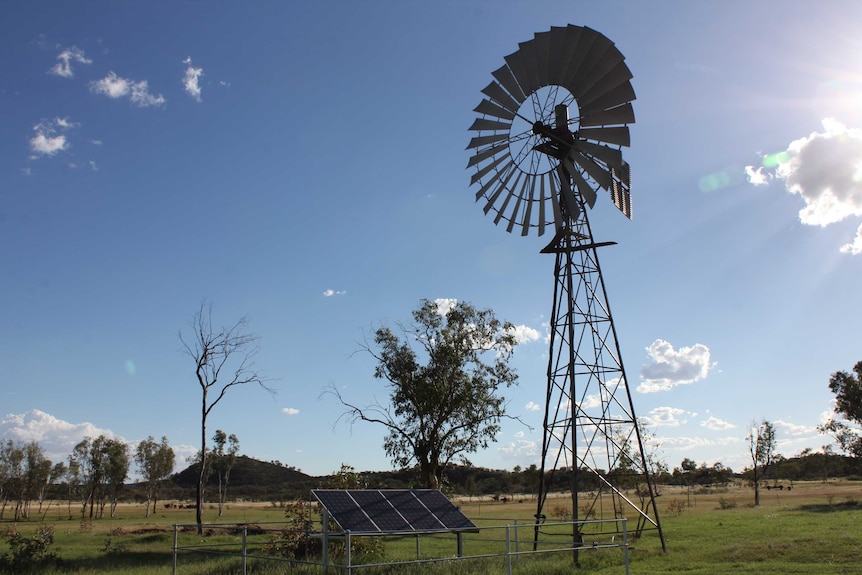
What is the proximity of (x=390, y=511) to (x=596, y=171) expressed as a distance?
12.5 m

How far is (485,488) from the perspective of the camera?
404ft

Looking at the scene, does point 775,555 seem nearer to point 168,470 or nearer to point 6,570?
point 6,570

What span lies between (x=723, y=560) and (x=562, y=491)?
336 feet

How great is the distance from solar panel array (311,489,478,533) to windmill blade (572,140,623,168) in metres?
11.5

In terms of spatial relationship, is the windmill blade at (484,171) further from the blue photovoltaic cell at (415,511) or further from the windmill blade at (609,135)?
the blue photovoltaic cell at (415,511)

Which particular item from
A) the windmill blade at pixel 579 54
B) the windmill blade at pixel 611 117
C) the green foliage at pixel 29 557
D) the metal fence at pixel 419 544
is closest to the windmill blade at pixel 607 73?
the windmill blade at pixel 579 54

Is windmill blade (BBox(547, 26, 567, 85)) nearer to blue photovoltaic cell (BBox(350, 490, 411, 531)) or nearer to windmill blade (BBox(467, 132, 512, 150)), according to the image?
windmill blade (BBox(467, 132, 512, 150))

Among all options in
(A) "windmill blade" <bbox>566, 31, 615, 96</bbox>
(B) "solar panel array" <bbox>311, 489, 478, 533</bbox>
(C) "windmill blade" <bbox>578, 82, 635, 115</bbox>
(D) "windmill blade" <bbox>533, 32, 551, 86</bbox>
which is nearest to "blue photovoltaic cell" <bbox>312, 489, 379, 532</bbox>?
(B) "solar panel array" <bbox>311, 489, 478, 533</bbox>

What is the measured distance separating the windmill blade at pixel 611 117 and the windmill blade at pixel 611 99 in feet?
0.42

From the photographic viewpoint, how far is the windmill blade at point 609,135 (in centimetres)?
2017

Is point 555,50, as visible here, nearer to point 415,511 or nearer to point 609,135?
point 609,135

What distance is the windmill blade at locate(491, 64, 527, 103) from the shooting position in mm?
22406

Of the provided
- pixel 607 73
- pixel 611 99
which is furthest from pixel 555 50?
pixel 611 99

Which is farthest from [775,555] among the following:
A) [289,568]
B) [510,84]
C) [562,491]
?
[562,491]
